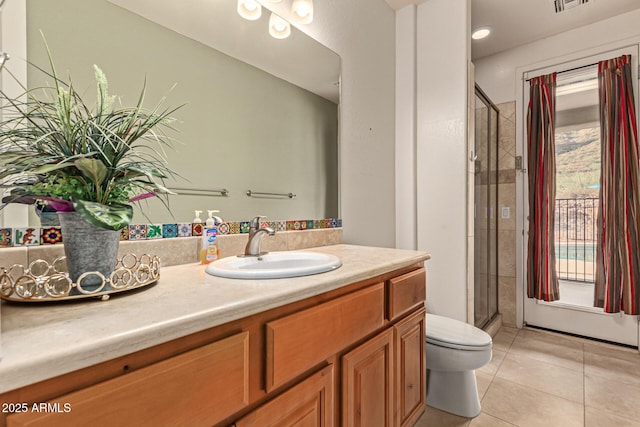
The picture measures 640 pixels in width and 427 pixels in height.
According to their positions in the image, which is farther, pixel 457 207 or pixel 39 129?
pixel 457 207

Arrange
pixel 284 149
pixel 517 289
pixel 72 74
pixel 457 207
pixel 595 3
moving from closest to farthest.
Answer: pixel 72 74 → pixel 284 149 → pixel 457 207 → pixel 595 3 → pixel 517 289

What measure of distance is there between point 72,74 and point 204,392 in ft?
3.16

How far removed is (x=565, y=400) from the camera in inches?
68.0

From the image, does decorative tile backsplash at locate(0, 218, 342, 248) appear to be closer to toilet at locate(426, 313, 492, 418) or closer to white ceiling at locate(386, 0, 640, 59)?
toilet at locate(426, 313, 492, 418)

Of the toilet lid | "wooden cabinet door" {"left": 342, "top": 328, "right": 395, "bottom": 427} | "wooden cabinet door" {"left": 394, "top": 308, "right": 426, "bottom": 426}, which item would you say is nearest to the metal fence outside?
the toilet lid

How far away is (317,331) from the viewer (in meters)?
0.85

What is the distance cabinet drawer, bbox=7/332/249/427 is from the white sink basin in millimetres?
228

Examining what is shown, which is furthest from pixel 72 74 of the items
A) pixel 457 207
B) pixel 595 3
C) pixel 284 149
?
pixel 595 3

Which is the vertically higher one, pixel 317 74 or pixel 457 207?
pixel 317 74

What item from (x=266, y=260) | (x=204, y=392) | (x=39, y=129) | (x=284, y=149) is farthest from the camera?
(x=284, y=149)

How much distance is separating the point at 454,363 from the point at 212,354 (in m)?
1.35

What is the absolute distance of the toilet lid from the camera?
4.85ft

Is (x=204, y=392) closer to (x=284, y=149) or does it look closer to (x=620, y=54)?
(x=284, y=149)

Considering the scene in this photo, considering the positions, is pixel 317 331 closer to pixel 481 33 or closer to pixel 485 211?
pixel 485 211
